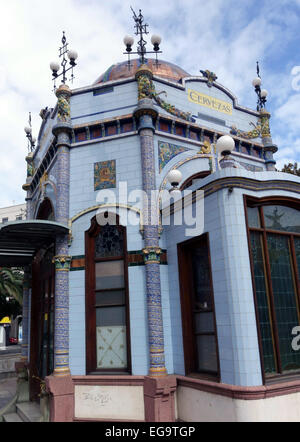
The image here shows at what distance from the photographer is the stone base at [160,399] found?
8.90m

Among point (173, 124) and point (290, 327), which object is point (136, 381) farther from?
point (173, 124)

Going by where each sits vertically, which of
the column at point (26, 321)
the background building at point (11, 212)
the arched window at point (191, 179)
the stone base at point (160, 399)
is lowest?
the stone base at point (160, 399)

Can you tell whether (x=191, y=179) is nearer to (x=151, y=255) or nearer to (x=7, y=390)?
(x=151, y=255)

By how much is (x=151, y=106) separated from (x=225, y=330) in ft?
22.9

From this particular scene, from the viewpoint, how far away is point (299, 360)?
8312 mm

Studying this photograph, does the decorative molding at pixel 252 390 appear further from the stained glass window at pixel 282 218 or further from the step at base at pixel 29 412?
the step at base at pixel 29 412

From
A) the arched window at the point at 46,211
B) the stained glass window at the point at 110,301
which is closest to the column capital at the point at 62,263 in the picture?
the stained glass window at the point at 110,301

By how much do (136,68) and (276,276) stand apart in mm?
10468

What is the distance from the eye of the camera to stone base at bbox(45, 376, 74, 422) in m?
9.45

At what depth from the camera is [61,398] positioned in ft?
31.4

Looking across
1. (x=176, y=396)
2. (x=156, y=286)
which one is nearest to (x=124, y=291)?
(x=156, y=286)

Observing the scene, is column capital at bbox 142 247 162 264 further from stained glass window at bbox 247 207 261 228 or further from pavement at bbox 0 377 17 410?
pavement at bbox 0 377 17 410

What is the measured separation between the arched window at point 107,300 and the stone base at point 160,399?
3.42ft
